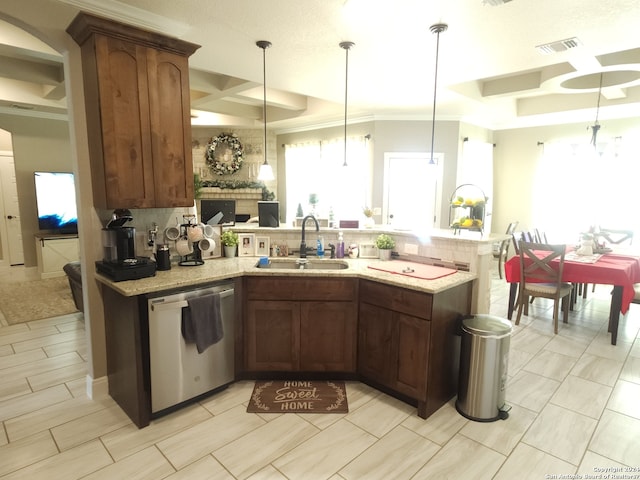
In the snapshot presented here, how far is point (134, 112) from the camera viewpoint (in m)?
2.51

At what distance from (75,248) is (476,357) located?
685cm

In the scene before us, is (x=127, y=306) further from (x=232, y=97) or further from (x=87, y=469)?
(x=232, y=97)

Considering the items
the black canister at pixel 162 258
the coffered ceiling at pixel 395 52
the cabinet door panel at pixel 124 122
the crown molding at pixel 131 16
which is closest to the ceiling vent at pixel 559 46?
the coffered ceiling at pixel 395 52

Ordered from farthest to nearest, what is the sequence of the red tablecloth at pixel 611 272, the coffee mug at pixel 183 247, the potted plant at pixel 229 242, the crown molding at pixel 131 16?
the red tablecloth at pixel 611 272
the potted plant at pixel 229 242
the coffee mug at pixel 183 247
the crown molding at pixel 131 16

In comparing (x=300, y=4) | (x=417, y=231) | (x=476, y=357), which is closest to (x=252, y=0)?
(x=300, y=4)

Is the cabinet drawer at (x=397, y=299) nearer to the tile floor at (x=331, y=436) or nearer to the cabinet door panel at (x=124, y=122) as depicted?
the tile floor at (x=331, y=436)

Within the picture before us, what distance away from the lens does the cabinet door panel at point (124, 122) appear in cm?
238

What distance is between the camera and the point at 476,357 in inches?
98.7

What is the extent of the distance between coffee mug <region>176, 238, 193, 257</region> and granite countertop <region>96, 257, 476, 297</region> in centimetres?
13

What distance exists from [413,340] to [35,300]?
5235mm

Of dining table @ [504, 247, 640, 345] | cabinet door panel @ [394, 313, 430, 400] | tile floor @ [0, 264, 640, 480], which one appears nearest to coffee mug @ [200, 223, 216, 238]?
tile floor @ [0, 264, 640, 480]

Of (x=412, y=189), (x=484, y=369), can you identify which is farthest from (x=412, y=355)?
(x=412, y=189)

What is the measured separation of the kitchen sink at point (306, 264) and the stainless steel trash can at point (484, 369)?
1.15m

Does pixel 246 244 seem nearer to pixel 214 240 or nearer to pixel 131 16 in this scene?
pixel 214 240
